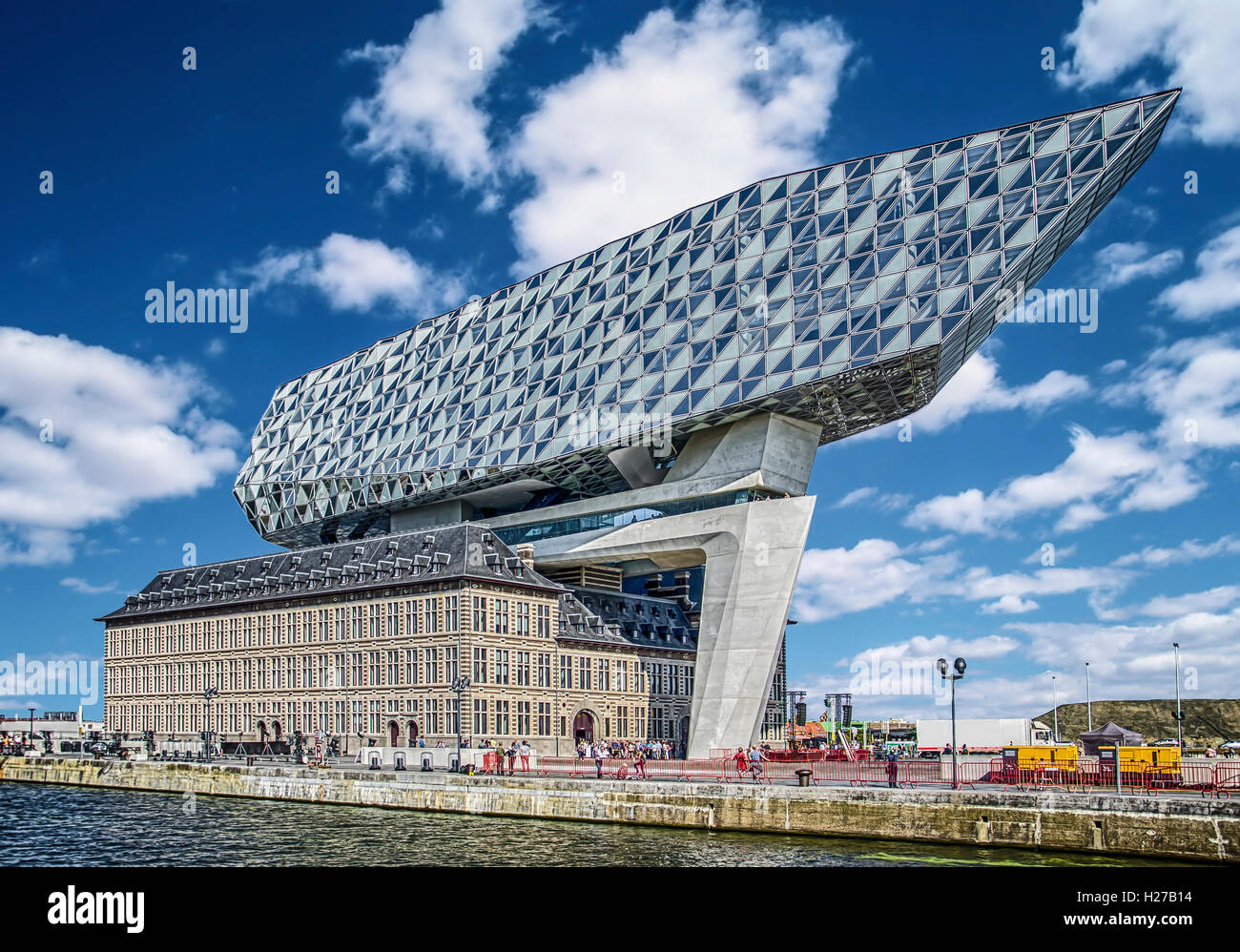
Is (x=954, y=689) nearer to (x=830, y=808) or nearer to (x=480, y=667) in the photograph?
(x=830, y=808)

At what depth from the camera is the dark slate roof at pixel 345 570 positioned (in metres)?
67.4

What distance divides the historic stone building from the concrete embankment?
50.5 feet

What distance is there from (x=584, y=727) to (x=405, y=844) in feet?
131

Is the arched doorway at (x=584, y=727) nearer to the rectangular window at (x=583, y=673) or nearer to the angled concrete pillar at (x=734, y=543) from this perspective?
the rectangular window at (x=583, y=673)

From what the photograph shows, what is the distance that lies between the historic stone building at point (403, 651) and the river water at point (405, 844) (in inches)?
821

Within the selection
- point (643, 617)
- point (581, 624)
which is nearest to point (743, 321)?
point (581, 624)

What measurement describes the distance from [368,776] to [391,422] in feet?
145

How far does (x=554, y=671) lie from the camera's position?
69812mm

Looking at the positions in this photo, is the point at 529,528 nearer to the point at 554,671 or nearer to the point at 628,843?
the point at 554,671

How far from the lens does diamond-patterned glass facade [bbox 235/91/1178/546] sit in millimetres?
58188

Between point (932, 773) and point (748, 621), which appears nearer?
point (932, 773)

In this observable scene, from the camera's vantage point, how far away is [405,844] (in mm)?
33094

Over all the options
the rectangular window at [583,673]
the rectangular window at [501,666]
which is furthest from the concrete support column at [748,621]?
the rectangular window at [501,666]
